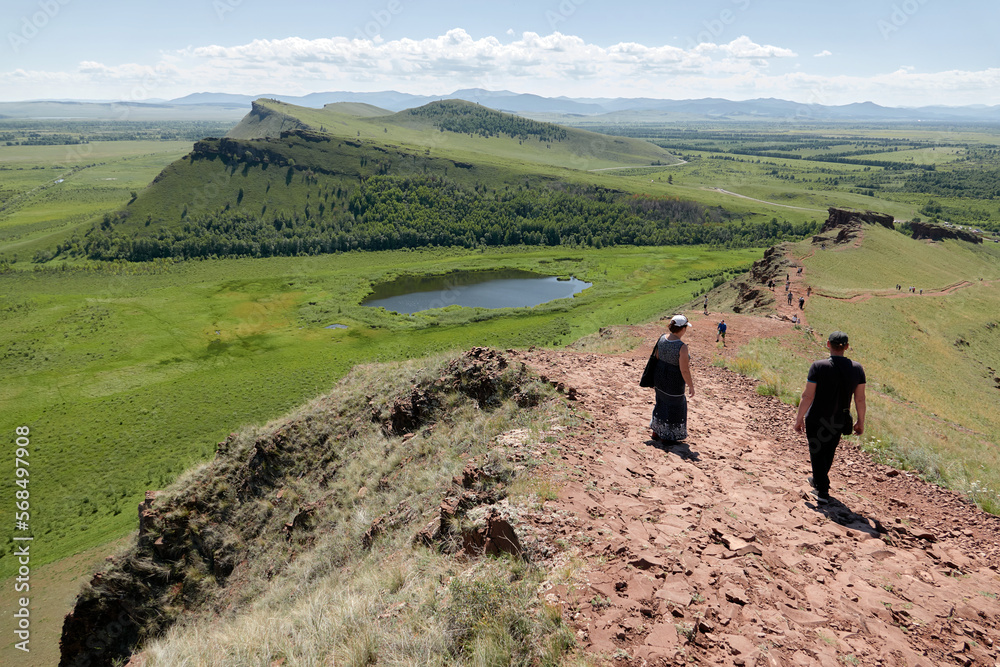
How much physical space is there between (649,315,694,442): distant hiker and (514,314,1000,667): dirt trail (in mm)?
448

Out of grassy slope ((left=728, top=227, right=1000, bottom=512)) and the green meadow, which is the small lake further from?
grassy slope ((left=728, top=227, right=1000, bottom=512))

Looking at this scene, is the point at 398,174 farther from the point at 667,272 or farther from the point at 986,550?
the point at 986,550

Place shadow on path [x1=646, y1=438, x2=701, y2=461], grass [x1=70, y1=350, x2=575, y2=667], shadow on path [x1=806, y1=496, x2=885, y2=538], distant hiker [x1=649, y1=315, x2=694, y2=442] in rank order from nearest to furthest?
grass [x1=70, y1=350, x2=575, y2=667], shadow on path [x1=806, y1=496, x2=885, y2=538], distant hiker [x1=649, y1=315, x2=694, y2=442], shadow on path [x1=646, y1=438, x2=701, y2=461]

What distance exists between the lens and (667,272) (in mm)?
93625

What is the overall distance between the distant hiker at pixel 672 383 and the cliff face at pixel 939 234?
331ft

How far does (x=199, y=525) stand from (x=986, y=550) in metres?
21.4

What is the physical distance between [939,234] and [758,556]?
349 ft

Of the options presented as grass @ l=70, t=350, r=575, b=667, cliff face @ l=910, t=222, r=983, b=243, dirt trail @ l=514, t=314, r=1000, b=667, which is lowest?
grass @ l=70, t=350, r=575, b=667

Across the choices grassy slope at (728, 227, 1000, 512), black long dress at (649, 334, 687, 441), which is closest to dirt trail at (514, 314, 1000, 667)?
black long dress at (649, 334, 687, 441)

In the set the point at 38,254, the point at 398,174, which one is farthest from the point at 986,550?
the point at 398,174

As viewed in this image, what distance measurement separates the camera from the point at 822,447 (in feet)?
30.2

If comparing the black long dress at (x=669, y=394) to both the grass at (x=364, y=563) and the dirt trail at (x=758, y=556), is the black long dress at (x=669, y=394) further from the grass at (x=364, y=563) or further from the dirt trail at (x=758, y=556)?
the grass at (x=364, y=563)

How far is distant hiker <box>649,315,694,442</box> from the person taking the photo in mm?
10305

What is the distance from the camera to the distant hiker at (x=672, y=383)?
10305 mm
